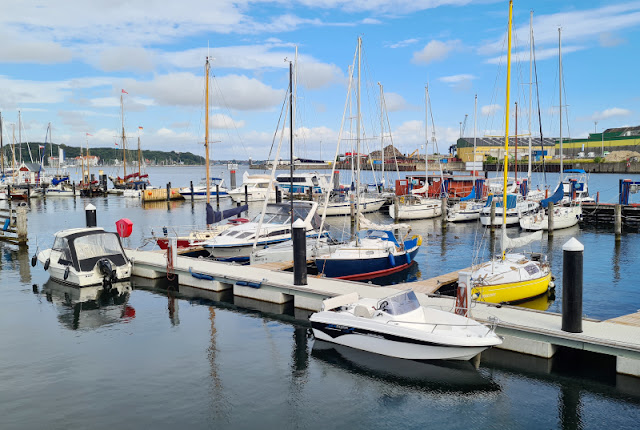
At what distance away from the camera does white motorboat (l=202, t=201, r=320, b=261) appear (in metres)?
27.2

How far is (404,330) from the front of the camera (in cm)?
1373

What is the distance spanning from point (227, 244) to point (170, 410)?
15.7 meters

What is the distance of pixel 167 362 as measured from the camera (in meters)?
14.4

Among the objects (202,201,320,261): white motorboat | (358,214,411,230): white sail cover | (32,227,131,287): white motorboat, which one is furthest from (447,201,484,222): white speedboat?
(32,227,131,287): white motorboat

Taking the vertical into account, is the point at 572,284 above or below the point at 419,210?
above

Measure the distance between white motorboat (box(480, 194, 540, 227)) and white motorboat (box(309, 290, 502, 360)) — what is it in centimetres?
2798

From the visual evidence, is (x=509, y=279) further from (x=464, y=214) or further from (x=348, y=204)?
(x=348, y=204)

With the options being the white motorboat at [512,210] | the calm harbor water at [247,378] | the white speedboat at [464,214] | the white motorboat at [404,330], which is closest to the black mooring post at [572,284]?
the calm harbor water at [247,378]

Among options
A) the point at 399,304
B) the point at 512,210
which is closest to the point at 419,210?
the point at 512,210

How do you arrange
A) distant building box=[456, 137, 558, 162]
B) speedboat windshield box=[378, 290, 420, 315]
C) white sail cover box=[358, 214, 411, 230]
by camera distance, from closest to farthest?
speedboat windshield box=[378, 290, 420, 315] < white sail cover box=[358, 214, 411, 230] < distant building box=[456, 137, 558, 162]

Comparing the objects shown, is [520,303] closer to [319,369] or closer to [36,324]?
[319,369]

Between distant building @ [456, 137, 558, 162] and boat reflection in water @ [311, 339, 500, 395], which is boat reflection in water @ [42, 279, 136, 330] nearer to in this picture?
boat reflection in water @ [311, 339, 500, 395]

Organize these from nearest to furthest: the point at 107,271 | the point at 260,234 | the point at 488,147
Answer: the point at 107,271 < the point at 260,234 < the point at 488,147

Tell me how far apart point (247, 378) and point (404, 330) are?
415 centimetres
